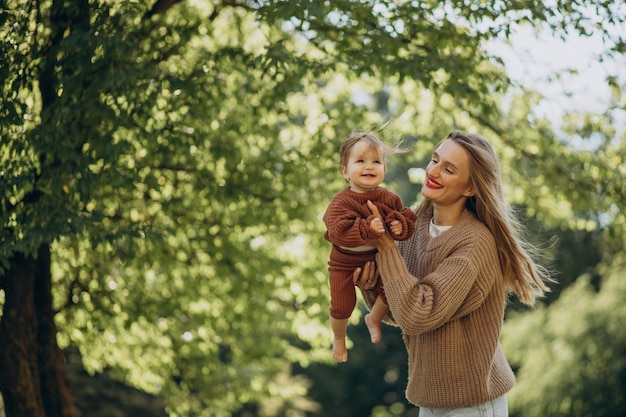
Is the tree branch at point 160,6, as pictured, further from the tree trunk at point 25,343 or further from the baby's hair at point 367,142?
the baby's hair at point 367,142

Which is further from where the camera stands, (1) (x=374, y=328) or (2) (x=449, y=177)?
(1) (x=374, y=328)

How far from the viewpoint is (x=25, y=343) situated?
6.54m

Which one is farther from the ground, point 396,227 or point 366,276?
point 396,227

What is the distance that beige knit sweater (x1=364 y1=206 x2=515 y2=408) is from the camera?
3289mm

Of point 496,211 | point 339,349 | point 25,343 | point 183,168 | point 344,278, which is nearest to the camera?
point 496,211

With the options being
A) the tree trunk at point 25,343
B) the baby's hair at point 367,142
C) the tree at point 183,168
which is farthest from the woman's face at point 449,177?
the tree trunk at point 25,343

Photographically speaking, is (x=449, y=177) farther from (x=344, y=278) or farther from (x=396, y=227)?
(x=344, y=278)

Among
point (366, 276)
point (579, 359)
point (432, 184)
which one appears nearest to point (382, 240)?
point (366, 276)

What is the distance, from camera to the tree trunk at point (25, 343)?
6.45 m

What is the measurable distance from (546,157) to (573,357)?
1089 centimetres

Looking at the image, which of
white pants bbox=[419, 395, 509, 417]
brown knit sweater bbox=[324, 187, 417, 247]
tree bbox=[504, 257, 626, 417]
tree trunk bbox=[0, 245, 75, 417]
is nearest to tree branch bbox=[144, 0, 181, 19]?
tree trunk bbox=[0, 245, 75, 417]

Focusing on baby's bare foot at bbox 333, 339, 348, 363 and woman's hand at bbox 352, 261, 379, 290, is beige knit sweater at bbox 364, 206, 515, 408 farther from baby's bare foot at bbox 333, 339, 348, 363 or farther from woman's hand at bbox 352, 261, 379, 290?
baby's bare foot at bbox 333, 339, 348, 363

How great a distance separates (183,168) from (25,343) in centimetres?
194

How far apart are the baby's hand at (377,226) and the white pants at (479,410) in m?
0.79
